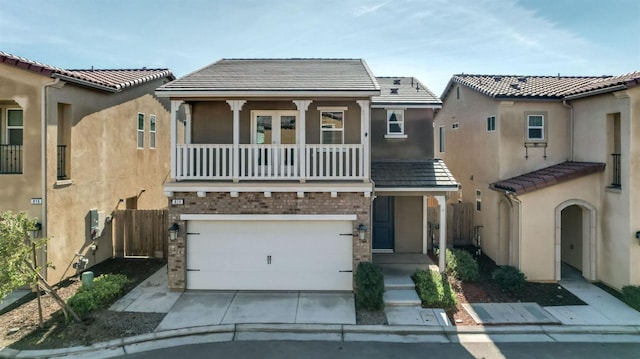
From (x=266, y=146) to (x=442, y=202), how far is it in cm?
553

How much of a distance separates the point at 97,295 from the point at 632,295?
14.0 meters

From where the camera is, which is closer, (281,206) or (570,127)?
(281,206)

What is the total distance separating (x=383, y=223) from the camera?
46.3 ft

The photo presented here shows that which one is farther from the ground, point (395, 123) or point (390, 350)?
point (395, 123)

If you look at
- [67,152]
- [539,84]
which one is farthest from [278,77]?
[539,84]

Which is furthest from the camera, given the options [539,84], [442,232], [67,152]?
[539,84]

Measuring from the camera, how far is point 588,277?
39.0 feet

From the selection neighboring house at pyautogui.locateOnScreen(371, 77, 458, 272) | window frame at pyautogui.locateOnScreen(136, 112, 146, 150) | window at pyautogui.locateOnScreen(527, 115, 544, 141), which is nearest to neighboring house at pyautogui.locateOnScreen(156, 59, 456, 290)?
neighboring house at pyautogui.locateOnScreen(371, 77, 458, 272)

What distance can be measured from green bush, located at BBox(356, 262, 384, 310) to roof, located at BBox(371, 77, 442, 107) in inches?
247

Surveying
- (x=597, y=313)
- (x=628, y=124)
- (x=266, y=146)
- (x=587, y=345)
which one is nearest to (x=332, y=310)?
(x=266, y=146)

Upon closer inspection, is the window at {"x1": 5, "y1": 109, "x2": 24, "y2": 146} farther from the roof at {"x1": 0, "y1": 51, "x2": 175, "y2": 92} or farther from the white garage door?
the white garage door

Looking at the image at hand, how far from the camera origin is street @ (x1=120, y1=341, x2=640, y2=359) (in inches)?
305

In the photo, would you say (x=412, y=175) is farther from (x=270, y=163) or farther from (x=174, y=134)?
(x=174, y=134)

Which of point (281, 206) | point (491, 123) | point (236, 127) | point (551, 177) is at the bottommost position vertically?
point (281, 206)
